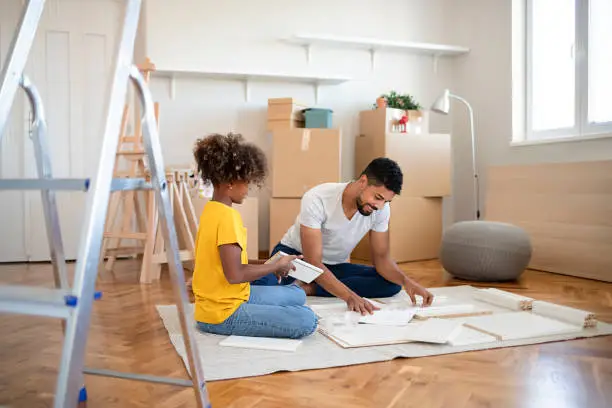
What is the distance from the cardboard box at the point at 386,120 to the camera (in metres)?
4.72

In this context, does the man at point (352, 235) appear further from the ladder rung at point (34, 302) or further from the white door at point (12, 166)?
the white door at point (12, 166)

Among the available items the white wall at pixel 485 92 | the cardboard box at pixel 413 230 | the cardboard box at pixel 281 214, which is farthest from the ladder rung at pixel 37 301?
the white wall at pixel 485 92

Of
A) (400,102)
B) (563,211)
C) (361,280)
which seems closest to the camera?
(361,280)

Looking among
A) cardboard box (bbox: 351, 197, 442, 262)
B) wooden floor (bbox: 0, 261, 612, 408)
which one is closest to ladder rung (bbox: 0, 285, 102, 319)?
wooden floor (bbox: 0, 261, 612, 408)

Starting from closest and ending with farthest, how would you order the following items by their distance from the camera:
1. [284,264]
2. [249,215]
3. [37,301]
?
[37,301], [284,264], [249,215]

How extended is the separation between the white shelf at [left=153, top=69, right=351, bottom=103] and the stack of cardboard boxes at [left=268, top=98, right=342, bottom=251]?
24.5 inches

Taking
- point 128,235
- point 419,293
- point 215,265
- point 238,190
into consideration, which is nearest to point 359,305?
point 419,293

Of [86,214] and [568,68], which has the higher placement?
[568,68]

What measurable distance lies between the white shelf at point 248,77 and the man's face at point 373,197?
8.03 feet

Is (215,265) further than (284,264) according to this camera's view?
No

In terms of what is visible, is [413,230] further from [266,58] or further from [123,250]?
[123,250]

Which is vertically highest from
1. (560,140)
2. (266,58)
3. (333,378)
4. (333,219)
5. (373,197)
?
(266,58)

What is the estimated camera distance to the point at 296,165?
14.7 ft

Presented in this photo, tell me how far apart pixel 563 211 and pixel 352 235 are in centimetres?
188
